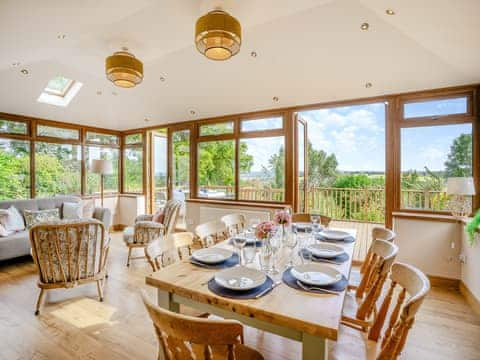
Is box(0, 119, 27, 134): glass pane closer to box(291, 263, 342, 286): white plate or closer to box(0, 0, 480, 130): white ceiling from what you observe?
box(0, 0, 480, 130): white ceiling

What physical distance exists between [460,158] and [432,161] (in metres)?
0.29

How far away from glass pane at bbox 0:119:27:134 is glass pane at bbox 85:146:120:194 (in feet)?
4.09

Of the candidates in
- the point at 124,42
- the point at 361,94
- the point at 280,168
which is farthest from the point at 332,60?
the point at 124,42

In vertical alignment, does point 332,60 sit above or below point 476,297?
above

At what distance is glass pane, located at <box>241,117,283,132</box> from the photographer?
14.8ft

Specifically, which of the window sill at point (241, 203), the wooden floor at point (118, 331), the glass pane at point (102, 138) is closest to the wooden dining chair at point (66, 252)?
the wooden floor at point (118, 331)

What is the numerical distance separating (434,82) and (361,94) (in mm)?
853

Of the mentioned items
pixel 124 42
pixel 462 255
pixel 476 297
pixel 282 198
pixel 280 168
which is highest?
pixel 124 42

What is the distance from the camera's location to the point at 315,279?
1.41m

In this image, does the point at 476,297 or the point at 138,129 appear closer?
the point at 476,297

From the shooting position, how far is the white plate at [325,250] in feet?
5.88

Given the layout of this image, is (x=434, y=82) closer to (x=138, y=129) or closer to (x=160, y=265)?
(x=160, y=265)

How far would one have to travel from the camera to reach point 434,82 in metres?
3.26

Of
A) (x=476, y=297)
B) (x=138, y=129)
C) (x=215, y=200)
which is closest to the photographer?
(x=476, y=297)
